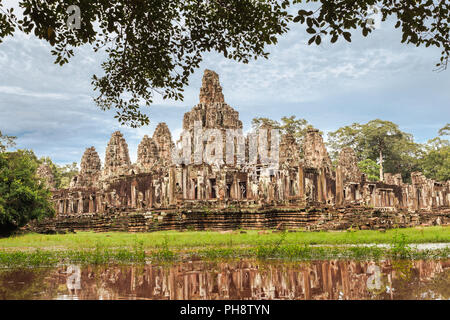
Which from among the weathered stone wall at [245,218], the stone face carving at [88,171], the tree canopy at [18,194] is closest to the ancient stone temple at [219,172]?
the stone face carving at [88,171]

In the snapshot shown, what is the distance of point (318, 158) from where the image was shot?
4138 cm

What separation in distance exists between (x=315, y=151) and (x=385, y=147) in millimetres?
22799

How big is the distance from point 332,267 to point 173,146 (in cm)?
4362

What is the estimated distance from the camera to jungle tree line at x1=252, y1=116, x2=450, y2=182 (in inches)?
2234

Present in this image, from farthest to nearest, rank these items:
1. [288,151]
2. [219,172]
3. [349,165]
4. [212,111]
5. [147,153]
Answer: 1. [147,153]
2. [349,165]
3. [212,111]
4. [288,151]
5. [219,172]

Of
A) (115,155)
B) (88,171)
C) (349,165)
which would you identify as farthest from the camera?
(88,171)

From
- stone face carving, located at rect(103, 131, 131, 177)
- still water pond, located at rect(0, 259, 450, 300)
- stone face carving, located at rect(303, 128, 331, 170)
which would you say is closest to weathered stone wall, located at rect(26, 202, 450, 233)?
still water pond, located at rect(0, 259, 450, 300)

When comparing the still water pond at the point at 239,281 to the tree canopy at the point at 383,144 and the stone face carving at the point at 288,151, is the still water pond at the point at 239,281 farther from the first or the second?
the tree canopy at the point at 383,144

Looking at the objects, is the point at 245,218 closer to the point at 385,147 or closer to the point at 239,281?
the point at 239,281

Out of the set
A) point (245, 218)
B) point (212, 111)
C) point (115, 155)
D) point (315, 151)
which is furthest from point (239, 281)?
point (115, 155)

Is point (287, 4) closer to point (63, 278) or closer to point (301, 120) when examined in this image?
point (63, 278)

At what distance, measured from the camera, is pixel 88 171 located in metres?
49.4

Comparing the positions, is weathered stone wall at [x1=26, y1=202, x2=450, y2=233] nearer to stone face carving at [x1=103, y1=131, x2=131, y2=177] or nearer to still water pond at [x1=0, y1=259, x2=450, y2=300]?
still water pond at [x1=0, y1=259, x2=450, y2=300]
